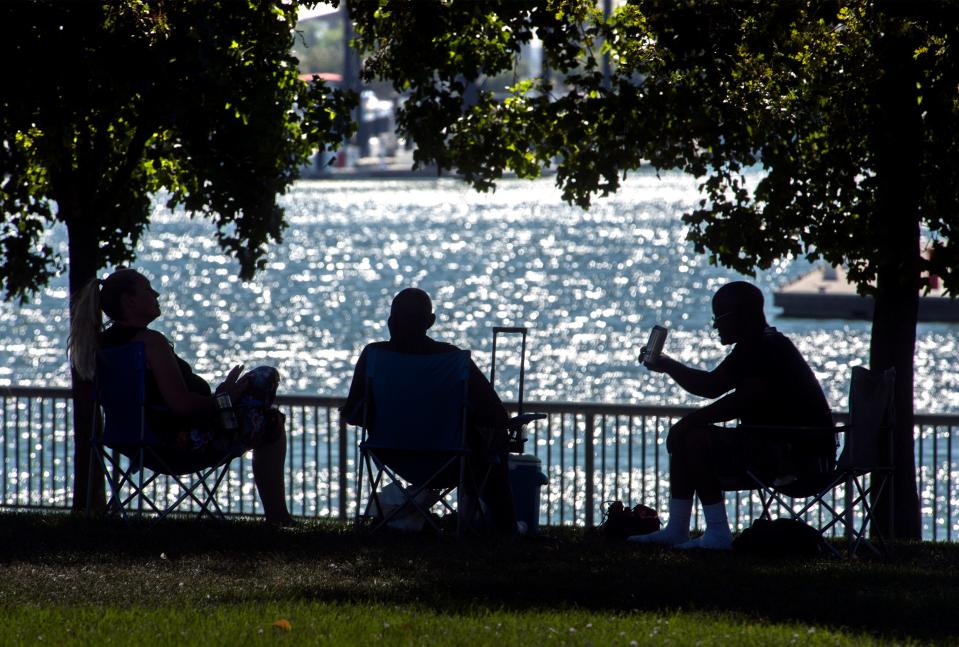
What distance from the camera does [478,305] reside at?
62.0m

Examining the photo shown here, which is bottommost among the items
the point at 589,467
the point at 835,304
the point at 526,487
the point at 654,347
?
the point at 835,304

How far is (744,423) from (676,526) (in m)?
0.61

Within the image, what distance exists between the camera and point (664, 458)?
26297 millimetres

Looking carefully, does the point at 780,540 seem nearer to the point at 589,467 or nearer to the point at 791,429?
the point at 791,429

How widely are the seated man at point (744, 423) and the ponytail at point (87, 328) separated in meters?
2.94

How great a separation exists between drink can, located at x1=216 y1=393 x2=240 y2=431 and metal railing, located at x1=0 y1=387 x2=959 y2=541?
3.54 ft

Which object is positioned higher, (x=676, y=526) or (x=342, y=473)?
(x=676, y=526)

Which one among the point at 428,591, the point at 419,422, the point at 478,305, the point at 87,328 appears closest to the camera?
the point at 428,591

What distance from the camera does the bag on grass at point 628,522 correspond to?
830 cm

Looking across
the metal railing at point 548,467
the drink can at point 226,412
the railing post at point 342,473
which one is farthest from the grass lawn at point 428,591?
the railing post at point 342,473

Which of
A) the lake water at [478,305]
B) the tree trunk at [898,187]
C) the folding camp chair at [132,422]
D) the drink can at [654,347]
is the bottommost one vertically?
the lake water at [478,305]

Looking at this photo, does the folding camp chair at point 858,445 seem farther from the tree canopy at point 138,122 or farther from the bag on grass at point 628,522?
the tree canopy at point 138,122

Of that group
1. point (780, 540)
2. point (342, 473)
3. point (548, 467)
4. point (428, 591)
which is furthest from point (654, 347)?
point (342, 473)

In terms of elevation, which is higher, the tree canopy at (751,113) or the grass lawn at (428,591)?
the tree canopy at (751,113)
